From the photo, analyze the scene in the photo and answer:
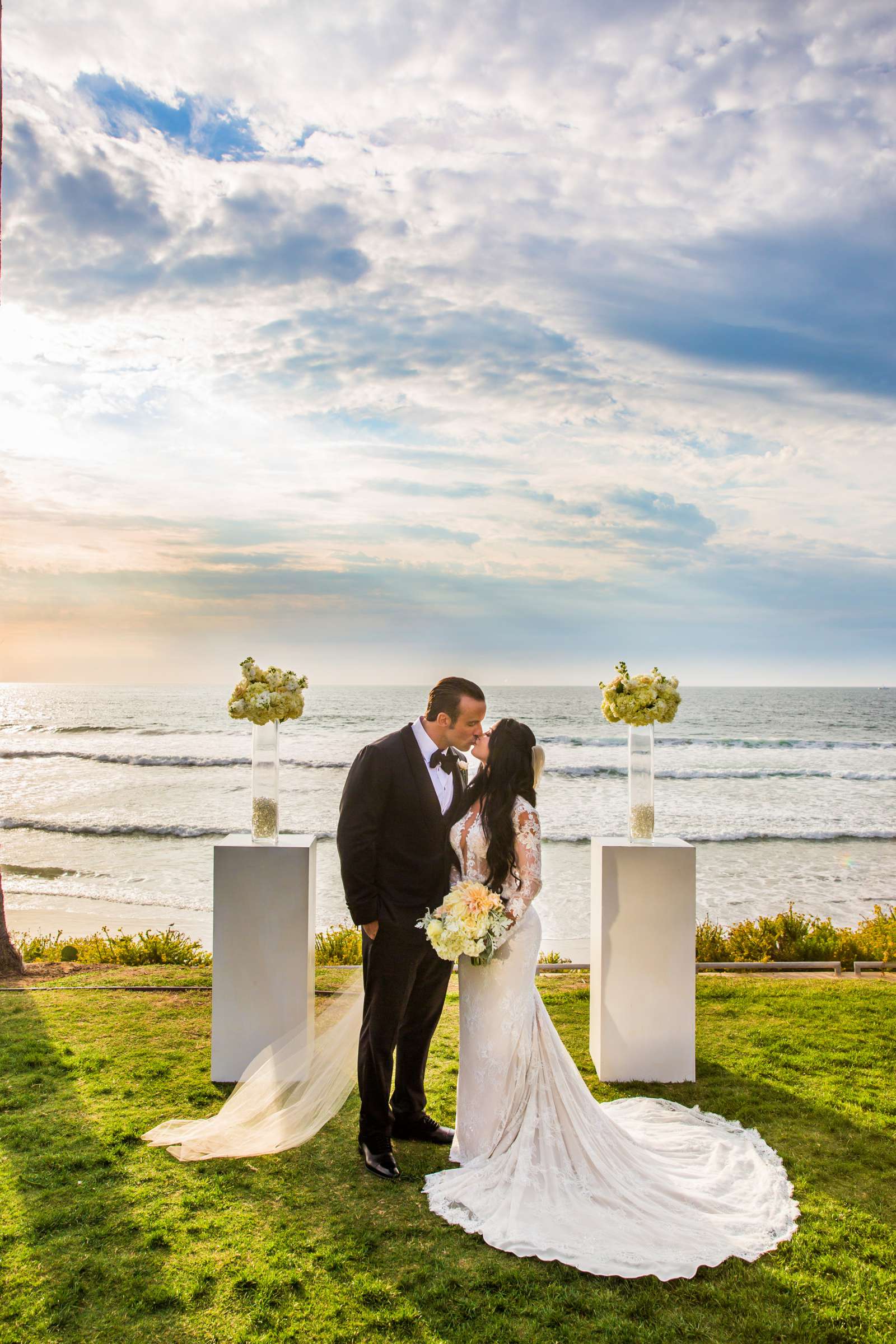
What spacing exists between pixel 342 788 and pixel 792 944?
1361cm

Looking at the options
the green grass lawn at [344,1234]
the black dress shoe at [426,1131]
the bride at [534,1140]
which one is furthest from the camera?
the black dress shoe at [426,1131]

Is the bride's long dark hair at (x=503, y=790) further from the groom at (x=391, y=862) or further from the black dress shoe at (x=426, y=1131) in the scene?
the black dress shoe at (x=426, y=1131)

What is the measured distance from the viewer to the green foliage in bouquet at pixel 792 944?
733 centimetres

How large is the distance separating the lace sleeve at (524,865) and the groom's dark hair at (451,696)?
509mm

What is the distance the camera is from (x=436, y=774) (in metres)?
3.76

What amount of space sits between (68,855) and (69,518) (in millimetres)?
6186

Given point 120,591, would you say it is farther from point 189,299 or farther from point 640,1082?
point 640,1082

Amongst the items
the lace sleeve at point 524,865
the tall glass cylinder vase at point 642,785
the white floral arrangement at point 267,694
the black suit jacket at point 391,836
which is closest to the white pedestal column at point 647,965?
the tall glass cylinder vase at point 642,785

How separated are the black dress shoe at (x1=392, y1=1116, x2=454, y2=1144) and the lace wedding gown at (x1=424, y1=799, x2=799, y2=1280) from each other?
24cm

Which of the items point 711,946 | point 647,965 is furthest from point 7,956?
point 711,946

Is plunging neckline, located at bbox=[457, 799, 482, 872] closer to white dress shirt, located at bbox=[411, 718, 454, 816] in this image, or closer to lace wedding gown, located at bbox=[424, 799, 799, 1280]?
lace wedding gown, located at bbox=[424, 799, 799, 1280]

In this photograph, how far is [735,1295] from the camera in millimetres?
2625

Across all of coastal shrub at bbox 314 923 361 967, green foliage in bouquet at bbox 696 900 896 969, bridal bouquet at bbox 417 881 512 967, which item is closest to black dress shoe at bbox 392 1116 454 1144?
bridal bouquet at bbox 417 881 512 967

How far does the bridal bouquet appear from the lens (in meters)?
3.29
